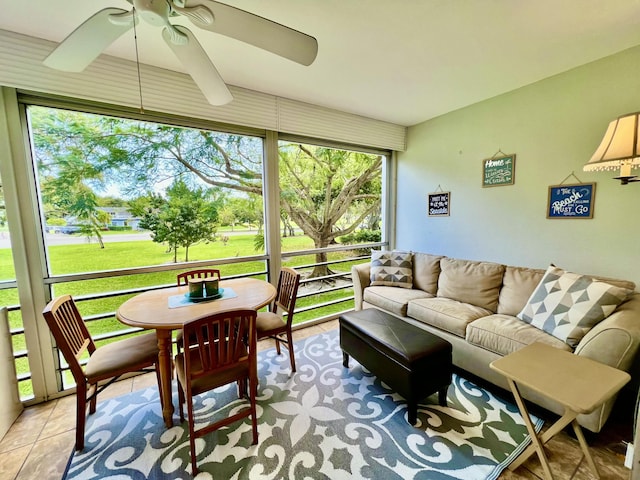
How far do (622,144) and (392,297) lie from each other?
1.93m

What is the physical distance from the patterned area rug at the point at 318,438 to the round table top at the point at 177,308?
75 centimetres

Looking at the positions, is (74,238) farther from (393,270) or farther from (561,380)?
(561,380)

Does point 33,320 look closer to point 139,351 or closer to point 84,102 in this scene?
point 139,351

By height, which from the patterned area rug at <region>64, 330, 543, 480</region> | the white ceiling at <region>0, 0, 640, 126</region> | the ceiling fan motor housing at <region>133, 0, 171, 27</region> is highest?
the white ceiling at <region>0, 0, 640, 126</region>

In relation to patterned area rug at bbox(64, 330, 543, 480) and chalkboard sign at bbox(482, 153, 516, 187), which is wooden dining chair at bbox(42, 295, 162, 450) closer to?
patterned area rug at bbox(64, 330, 543, 480)

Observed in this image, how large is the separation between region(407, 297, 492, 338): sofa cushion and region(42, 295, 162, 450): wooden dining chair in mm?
2136

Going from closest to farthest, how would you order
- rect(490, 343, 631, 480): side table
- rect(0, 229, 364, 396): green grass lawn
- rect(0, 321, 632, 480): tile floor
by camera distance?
rect(490, 343, 631, 480): side table < rect(0, 321, 632, 480): tile floor < rect(0, 229, 364, 396): green grass lawn

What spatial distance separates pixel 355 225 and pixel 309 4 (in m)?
2.96

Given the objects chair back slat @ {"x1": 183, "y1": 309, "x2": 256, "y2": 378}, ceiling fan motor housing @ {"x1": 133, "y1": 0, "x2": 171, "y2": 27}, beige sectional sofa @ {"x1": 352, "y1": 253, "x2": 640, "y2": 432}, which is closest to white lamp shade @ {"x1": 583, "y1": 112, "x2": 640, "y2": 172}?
beige sectional sofa @ {"x1": 352, "y1": 253, "x2": 640, "y2": 432}

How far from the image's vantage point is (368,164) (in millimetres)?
4129

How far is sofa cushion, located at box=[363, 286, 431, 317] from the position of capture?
102 inches

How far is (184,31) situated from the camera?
1219 mm

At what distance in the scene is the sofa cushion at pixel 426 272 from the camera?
9.48 feet

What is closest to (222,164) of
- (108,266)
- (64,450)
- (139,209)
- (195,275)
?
(139,209)
